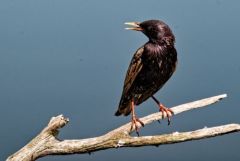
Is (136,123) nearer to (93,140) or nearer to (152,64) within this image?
(93,140)

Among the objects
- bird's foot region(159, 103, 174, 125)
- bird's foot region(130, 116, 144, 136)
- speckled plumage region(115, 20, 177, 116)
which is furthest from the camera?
speckled plumage region(115, 20, 177, 116)

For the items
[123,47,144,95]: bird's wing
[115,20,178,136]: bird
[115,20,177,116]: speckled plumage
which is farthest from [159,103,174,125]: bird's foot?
[123,47,144,95]: bird's wing

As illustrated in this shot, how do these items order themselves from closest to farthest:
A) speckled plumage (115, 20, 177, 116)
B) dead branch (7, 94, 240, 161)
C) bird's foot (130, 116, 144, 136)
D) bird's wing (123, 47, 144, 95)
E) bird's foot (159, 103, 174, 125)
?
dead branch (7, 94, 240, 161) → bird's foot (130, 116, 144, 136) → bird's foot (159, 103, 174, 125) → speckled plumage (115, 20, 177, 116) → bird's wing (123, 47, 144, 95)

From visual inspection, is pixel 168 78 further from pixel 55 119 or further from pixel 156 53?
pixel 55 119

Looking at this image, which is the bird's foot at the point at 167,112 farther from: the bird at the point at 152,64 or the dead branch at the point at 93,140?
the dead branch at the point at 93,140

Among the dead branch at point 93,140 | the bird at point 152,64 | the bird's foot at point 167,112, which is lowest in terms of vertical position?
A: the dead branch at point 93,140

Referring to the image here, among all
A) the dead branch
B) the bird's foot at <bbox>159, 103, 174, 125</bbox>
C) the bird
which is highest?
the bird

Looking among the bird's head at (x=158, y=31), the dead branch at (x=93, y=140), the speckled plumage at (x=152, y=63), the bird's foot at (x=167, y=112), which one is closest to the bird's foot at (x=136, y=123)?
the dead branch at (x=93, y=140)

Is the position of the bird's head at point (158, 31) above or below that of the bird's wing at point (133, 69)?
above

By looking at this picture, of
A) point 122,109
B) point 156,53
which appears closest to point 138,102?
point 122,109

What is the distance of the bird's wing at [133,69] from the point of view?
9148mm

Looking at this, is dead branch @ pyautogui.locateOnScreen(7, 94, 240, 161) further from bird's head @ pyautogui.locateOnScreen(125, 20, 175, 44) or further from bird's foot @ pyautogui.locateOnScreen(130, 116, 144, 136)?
bird's head @ pyautogui.locateOnScreen(125, 20, 175, 44)

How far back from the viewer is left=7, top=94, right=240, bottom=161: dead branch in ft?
22.7

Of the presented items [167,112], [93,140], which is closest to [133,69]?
[167,112]
